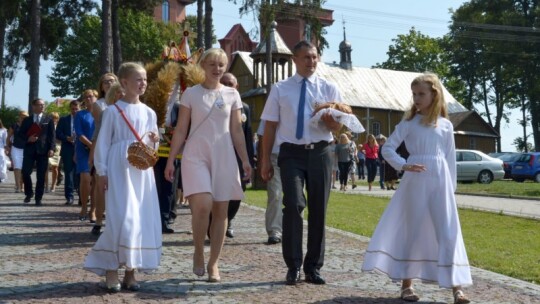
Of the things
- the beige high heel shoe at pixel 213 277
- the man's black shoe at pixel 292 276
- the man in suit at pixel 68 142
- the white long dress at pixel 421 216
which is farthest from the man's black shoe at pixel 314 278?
the man in suit at pixel 68 142

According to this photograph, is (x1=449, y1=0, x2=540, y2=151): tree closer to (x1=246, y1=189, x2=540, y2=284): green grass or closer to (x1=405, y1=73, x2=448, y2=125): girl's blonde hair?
(x1=246, y1=189, x2=540, y2=284): green grass

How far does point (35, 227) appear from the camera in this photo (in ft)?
39.3

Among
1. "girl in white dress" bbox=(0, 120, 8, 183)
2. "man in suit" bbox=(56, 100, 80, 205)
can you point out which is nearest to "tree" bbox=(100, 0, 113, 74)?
"girl in white dress" bbox=(0, 120, 8, 183)

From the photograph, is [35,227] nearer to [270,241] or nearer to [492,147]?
[270,241]

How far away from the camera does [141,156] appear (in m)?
6.95

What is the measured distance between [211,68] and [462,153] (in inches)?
1236

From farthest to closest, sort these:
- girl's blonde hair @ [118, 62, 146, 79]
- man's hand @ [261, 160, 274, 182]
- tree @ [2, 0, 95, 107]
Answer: tree @ [2, 0, 95, 107], man's hand @ [261, 160, 274, 182], girl's blonde hair @ [118, 62, 146, 79]

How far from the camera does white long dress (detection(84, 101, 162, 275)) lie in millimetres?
6773

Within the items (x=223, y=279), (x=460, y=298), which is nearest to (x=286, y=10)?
(x=223, y=279)

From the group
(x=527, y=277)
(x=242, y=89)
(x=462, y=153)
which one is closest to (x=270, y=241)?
(x=527, y=277)

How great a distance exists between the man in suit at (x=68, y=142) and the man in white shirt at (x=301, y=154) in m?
8.33

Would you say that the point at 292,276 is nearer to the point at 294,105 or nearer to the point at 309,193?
the point at 309,193

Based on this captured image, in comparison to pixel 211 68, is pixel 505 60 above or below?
above

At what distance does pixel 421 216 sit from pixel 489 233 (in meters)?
6.47
